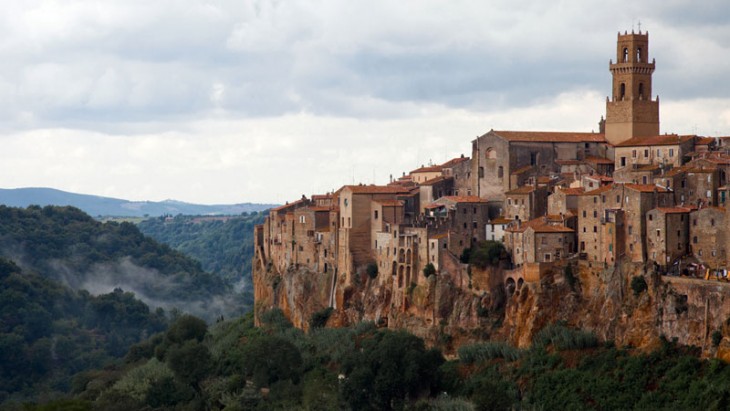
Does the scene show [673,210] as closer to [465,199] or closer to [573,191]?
[573,191]

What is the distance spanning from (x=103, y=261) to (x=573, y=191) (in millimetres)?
89715

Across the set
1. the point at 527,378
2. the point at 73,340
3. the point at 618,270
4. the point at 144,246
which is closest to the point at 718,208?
the point at 618,270

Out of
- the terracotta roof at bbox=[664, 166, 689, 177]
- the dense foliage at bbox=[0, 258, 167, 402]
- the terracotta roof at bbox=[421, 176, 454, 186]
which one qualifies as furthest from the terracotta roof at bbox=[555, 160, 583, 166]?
the dense foliage at bbox=[0, 258, 167, 402]

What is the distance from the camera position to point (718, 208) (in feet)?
197

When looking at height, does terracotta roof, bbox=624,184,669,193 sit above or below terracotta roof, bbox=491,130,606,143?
below

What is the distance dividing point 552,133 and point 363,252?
13.7m

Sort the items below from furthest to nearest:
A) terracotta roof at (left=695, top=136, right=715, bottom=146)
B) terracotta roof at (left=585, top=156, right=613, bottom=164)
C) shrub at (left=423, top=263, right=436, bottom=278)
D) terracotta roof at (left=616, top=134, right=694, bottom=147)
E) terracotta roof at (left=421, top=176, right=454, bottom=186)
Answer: terracotta roof at (left=421, top=176, right=454, bottom=186)
terracotta roof at (left=585, top=156, right=613, bottom=164)
terracotta roof at (left=695, top=136, right=715, bottom=146)
terracotta roof at (left=616, top=134, right=694, bottom=147)
shrub at (left=423, top=263, right=436, bottom=278)

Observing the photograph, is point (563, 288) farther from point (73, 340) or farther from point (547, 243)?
point (73, 340)

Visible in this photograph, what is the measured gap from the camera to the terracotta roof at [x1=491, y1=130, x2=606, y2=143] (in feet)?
246

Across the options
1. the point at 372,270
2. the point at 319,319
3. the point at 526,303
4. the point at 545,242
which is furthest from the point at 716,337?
the point at 319,319

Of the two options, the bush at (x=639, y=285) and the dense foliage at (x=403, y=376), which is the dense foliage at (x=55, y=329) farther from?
the bush at (x=639, y=285)

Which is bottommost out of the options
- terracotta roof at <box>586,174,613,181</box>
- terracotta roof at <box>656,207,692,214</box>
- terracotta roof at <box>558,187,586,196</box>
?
terracotta roof at <box>656,207,692,214</box>

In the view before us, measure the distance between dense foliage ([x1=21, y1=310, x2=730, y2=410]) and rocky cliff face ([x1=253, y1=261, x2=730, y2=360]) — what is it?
0.90m

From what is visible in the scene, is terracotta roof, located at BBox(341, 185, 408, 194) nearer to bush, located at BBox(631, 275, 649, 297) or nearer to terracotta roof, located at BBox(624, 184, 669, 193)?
terracotta roof, located at BBox(624, 184, 669, 193)
